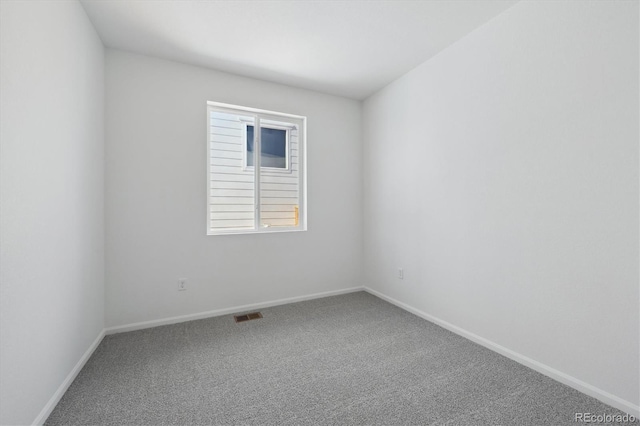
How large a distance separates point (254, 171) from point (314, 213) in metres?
0.92

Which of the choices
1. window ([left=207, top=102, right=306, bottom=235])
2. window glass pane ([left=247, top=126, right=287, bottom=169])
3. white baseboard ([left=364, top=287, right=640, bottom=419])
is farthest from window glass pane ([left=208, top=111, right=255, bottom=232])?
white baseboard ([left=364, top=287, right=640, bottom=419])

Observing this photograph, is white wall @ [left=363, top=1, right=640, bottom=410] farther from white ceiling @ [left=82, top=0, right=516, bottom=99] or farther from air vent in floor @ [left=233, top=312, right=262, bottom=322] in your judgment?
air vent in floor @ [left=233, top=312, right=262, bottom=322]

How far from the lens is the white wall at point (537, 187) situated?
1.63 meters

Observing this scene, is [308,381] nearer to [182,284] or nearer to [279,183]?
[182,284]

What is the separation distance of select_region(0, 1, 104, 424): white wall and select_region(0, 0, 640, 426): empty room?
2cm

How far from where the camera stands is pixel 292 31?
7.95 ft

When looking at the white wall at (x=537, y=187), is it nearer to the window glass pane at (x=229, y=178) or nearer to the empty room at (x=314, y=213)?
the empty room at (x=314, y=213)

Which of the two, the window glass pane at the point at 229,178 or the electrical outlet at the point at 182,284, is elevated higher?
the window glass pane at the point at 229,178

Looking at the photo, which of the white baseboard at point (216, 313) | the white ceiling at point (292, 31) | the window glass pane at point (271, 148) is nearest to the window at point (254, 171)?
the window glass pane at point (271, 148)

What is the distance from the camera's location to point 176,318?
288 cm

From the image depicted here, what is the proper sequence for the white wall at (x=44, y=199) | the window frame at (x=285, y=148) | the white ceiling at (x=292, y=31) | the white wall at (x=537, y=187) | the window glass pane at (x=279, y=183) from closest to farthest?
the white wall at (x=44, y=199) → the white wall at (x=537, y=187) → the white ceiling at (x=292, y=31) → the window frame at (x=285, y=148) → the window glass pane at (x=279, y=183)

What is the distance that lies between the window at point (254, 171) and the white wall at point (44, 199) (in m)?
1.11

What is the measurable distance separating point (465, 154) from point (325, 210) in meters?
1.80

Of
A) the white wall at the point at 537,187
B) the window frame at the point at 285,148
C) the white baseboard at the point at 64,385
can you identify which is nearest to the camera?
the white baseboard at the point at 64,385
